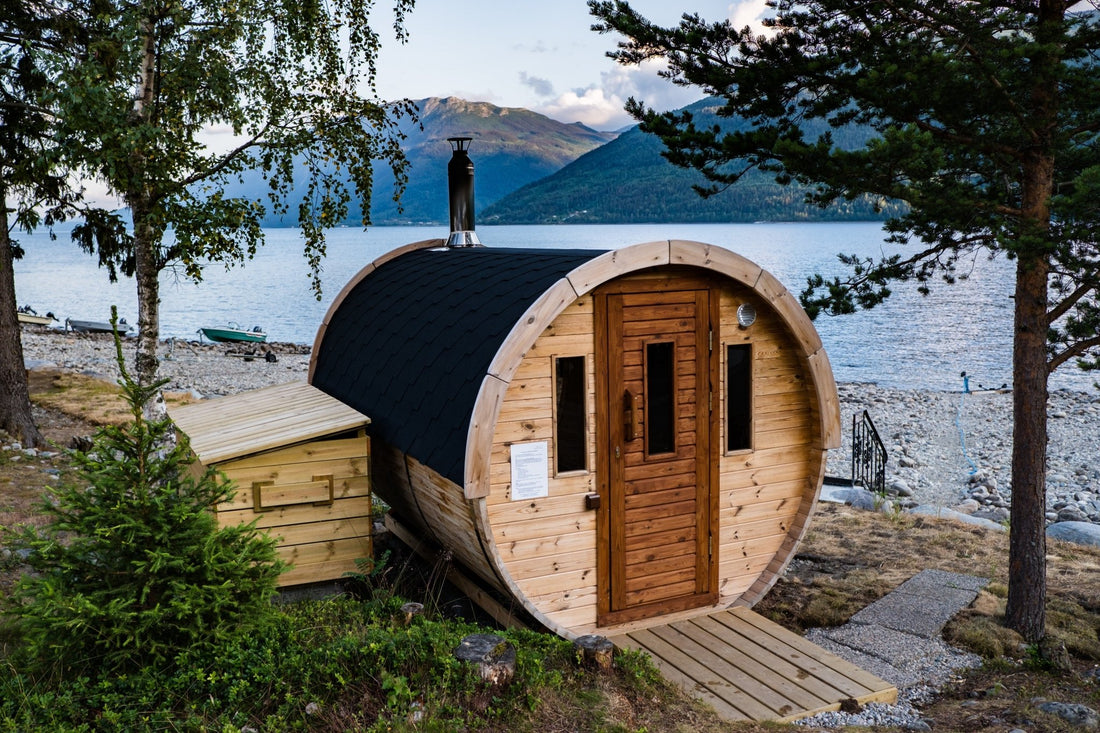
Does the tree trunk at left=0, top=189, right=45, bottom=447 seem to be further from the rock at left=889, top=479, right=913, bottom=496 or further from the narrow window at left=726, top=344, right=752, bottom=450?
the rock at left=889, top=479, right=913, bottom=496

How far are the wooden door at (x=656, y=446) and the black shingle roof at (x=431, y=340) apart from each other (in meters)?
0.79

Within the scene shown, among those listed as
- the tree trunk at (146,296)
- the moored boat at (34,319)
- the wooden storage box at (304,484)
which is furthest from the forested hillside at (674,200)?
the wooden storage box at (304,484)

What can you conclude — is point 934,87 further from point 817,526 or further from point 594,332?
point 817,526

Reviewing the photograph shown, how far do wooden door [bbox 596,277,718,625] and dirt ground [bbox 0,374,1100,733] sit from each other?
4.38 feet

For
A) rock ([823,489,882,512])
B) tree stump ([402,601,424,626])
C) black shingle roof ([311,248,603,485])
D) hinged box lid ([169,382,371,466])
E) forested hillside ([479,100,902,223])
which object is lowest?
rock ([823,489,882,512])

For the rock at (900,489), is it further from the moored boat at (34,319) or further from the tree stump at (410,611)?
the moored boat at (34,319)

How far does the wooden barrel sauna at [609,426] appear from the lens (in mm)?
6918

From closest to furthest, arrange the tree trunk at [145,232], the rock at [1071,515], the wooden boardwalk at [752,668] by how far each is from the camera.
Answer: the wooden boardwalk at [752,668]
the tree trunk at [145,232]
the rock at [1071,515]

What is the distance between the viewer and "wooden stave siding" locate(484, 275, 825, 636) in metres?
7.07

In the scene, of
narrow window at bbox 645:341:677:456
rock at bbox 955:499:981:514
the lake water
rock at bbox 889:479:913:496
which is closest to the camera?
narrow window at bbox 645:341:677:456

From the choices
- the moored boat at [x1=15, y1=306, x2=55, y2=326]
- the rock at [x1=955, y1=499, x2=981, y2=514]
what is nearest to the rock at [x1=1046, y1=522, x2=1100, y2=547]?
the rock at [x1=955, y1=499, x2=981, y2=514]

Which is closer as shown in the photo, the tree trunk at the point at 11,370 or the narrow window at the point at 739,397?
the narrow window at the point at 739,397

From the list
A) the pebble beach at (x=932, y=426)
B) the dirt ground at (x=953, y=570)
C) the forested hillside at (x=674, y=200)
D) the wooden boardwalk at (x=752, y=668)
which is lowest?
the pebble beach at (x=932, y=426)

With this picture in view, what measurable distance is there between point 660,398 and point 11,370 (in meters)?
10.6
